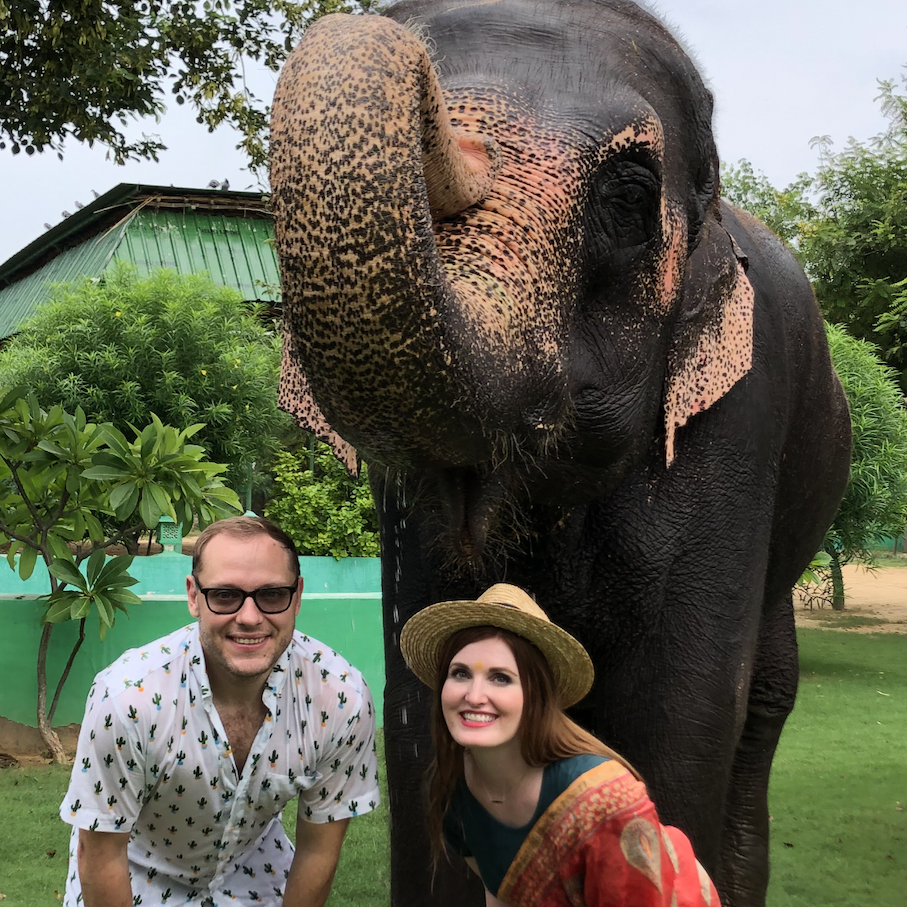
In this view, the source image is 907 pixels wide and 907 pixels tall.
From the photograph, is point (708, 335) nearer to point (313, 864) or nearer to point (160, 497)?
point (313, 864)

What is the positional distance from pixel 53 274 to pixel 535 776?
14.5m

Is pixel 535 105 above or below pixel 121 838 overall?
above

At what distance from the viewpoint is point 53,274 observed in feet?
→ 49.7

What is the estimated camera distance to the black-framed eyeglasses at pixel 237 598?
211 cm

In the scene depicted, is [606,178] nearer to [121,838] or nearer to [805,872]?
[121,838]

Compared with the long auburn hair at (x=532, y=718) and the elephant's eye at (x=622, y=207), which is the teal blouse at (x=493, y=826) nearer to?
the long auburn hair at (x=532, y=718)

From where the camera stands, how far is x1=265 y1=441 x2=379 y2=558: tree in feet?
28.5

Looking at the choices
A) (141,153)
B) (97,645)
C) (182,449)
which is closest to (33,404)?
(182,449)

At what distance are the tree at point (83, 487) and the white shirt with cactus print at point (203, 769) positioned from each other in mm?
2399

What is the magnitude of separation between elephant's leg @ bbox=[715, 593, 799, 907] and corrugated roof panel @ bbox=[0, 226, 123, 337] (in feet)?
34.0

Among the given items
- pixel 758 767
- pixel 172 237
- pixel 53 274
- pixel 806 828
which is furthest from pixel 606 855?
pixel 53 274

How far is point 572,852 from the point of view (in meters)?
1.85

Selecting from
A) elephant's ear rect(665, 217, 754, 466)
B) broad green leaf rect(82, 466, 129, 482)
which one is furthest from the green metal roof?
elephant's ear rect(665, 217, 754, 466)

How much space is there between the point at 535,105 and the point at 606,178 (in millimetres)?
155
